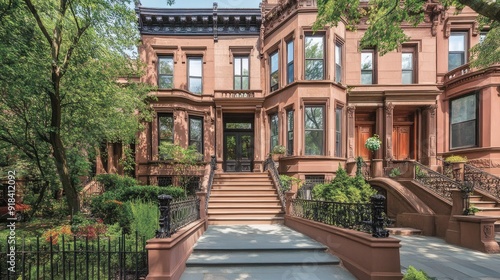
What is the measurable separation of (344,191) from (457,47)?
38.8 ft

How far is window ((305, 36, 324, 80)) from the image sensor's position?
11.7 metres

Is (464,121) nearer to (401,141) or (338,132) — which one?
(401,141)

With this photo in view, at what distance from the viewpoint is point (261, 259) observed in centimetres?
520

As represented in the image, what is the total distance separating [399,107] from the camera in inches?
499

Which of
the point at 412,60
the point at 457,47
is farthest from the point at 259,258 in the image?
the point at 457,47

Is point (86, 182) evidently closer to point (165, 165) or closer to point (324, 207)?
point (165, 165)

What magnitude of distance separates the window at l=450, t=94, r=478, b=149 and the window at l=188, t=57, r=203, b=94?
14450 millimetres

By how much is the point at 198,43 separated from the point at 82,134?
8225 mm

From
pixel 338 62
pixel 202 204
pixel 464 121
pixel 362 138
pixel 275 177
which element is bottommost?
pixel 202 204

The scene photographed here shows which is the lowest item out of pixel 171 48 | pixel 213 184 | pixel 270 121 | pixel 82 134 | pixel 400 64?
pixel 213 184

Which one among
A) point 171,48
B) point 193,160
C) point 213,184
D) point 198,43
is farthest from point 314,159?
point 171,48

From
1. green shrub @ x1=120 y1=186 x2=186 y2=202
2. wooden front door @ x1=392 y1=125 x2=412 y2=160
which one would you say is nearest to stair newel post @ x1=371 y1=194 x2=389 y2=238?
green shrub @ x1=120 y1=186 x2=186 y2=202

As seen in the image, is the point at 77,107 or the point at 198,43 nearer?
the point at 77,107

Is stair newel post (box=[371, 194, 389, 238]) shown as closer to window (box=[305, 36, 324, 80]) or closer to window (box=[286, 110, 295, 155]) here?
window (box=[286, 110, 295, 155])
